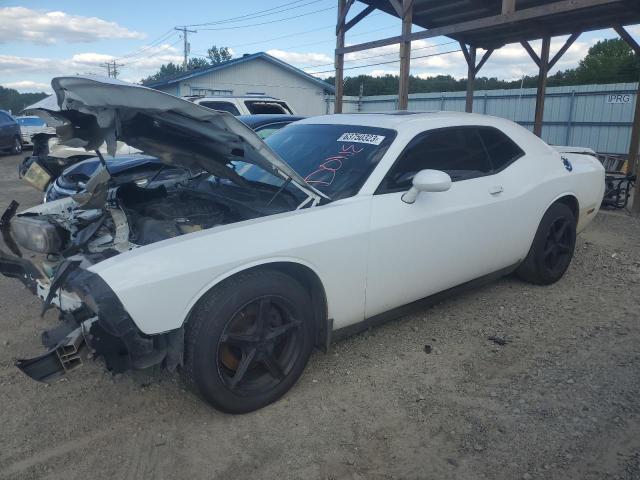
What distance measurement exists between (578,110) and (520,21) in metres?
9.51

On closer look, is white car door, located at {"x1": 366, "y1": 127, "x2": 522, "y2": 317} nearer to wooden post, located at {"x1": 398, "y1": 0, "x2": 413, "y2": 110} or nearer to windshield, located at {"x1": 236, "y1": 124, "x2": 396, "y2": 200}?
windshield, located at {"x1": 236, "y1": 124, "x2": 396, "y2": 200}

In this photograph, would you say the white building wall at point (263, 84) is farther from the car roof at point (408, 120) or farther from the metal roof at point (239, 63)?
the car roof at point (408, 120)

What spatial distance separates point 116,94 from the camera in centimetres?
248

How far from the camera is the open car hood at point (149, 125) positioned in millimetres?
2500

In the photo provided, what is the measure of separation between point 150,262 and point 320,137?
185cm

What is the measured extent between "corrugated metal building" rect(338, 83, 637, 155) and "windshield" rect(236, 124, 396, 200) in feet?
37.7

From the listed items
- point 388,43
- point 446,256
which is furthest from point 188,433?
point 388,43

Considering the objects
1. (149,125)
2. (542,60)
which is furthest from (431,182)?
(542,60)

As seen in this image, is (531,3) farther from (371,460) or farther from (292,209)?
(371,460)

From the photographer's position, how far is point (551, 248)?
14.9 feet

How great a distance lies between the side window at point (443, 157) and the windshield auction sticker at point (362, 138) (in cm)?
20

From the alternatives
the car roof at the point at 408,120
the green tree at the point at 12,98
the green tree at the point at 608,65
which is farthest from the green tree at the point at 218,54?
the car roof at the point at 408,120

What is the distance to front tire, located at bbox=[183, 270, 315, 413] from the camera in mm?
2467

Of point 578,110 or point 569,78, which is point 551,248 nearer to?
Result: point 578,110
